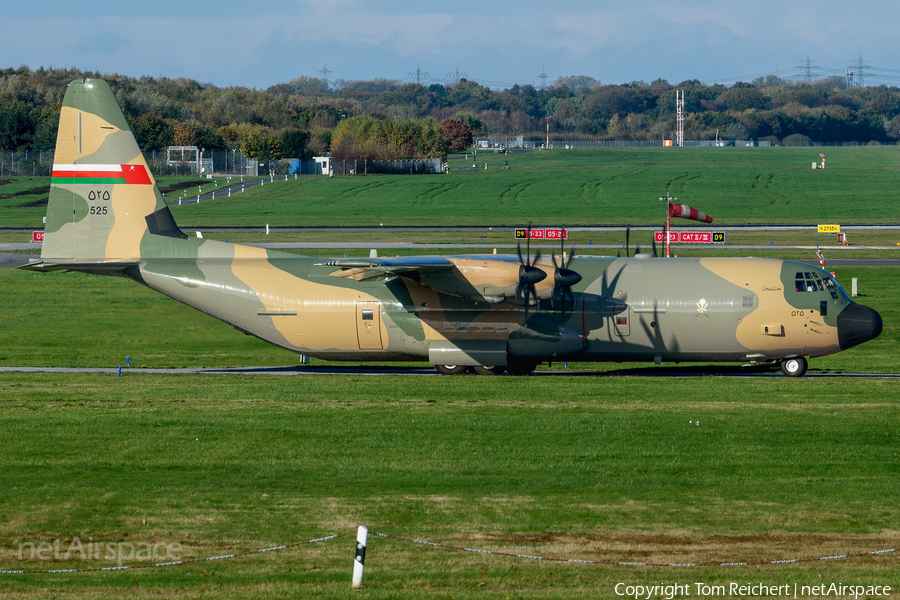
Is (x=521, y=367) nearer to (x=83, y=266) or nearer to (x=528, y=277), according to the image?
(x=528, y=277)

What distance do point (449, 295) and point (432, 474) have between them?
37.6 feet

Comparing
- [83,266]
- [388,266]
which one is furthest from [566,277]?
[83,266]

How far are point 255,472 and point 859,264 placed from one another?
46.6 metres

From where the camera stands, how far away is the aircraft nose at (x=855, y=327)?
2845cm

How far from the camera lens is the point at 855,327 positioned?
28.5 metres

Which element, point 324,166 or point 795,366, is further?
point 324,166

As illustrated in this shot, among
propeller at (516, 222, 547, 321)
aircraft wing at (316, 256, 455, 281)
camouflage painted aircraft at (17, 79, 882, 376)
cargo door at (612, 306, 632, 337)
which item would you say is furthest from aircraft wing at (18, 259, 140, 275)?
cargo door at (612, 306, 632, 337)

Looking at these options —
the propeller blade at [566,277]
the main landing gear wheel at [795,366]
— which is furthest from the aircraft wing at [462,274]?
the main landing gear wheel at [795,366]

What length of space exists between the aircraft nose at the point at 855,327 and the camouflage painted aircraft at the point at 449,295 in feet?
0.12

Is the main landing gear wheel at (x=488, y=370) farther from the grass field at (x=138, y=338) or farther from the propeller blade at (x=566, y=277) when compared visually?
the grass field at (x=138, y=338)

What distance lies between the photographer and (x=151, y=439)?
20547 mm

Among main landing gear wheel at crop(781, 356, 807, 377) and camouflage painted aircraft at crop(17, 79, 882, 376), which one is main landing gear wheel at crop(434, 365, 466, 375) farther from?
main landing gear wheel at crop(781, 356, 807, 377)

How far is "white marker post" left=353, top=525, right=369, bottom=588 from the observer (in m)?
11.2

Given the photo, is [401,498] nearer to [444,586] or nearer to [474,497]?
[474,497]
